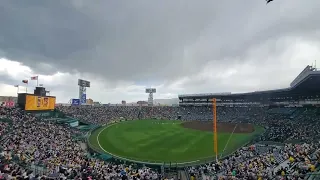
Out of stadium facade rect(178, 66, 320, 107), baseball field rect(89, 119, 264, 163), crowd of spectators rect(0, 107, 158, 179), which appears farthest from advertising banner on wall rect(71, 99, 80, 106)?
stadium facade rect(178, 66, 320, 107)

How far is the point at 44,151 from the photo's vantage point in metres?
25.8

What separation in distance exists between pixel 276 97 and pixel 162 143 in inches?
1581

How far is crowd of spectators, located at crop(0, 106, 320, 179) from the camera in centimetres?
1694

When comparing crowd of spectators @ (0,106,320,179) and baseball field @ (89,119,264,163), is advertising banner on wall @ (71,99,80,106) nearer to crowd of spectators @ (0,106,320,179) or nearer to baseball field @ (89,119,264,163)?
crowd of spectators @ (0,106,320,179)

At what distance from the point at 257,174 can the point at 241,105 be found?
208 ft

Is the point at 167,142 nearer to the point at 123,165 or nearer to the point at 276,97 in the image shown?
the point at 123,165

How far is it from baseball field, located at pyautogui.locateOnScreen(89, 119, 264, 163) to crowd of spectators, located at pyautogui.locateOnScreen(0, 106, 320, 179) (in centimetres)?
454

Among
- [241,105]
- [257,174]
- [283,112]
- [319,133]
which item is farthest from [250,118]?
[257,174]

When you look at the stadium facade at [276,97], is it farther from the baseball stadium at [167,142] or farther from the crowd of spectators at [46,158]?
the crowd of spectators at [46,158]

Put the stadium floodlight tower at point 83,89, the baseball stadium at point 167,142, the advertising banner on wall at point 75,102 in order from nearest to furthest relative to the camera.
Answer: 1. the baseball stadium at point 167,142
2. the advertising banner on wall at point 75,102
3. the stadium floodlight tower at point 83,89

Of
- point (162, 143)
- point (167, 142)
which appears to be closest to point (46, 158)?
point (162, 143)

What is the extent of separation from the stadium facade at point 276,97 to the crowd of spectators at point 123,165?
292 centimetres

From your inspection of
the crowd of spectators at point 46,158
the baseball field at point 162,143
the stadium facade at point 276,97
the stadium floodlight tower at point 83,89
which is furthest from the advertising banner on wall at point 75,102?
the stadium facade at point 276,97

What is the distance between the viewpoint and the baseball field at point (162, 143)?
32.0 metres
